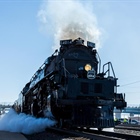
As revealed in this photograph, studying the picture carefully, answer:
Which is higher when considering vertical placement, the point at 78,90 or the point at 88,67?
the point at 88,67

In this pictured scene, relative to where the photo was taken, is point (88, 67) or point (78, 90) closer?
point (78, 90)

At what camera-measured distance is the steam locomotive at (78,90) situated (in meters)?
12.9

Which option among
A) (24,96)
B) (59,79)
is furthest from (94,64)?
(24,96)

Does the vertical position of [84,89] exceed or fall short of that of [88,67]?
it falls short

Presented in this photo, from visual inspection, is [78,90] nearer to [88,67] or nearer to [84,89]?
[84,89]

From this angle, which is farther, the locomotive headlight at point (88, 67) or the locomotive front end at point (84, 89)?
the locomotive headlight at point (88, 67)

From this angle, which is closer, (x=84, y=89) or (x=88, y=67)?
(x=84, y=89)

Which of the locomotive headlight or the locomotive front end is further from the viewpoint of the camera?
the locomotive headlight

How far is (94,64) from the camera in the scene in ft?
50.5

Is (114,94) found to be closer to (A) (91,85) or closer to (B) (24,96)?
(A) (91,85)

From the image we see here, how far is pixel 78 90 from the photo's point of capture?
13.5 m

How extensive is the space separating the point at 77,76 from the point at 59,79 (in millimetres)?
823

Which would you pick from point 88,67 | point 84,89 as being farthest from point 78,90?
point 88,67

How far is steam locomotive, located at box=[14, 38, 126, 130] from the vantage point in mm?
12867
